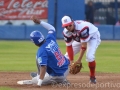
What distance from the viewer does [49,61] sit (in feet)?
30.5

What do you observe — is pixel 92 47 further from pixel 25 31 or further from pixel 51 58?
pixel 25 31

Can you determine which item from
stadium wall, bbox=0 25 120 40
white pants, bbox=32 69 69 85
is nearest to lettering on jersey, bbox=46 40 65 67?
white pants, bbox=32 69 69 85

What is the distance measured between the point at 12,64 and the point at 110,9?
14.8m

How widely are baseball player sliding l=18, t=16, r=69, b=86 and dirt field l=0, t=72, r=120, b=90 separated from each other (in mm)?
185

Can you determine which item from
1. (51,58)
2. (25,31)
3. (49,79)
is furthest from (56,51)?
(25,31)

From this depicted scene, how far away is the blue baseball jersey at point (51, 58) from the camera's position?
911 cm

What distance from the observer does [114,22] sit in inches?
1125

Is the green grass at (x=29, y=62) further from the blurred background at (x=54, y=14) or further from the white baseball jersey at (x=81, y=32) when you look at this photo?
the blurred background at (x=54, y=14)

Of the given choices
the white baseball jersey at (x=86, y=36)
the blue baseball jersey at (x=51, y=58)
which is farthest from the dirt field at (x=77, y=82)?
the white baseball jersey at (x=86, y=36)

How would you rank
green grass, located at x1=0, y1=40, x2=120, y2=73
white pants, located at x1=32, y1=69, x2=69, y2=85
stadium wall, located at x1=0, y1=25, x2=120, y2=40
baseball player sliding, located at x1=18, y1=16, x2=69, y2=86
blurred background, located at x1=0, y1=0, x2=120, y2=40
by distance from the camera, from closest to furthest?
baseball player sliding, located at x1=18, y1=16, x2=69, y2=86 → white pants, located at x1=32, y1=69, x2=69, y2=85 → green grass, located at x1=0, y1=40, x2=120, y2=73 → stadium wall, located at x1=0, y1=25, x2=120, y2=40 → blurred background, located at x1=0, y1=0, x2=120, y2=40

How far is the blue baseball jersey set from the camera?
9.11 m

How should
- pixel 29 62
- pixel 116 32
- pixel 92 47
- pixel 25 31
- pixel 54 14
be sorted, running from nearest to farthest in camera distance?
pixel 92 47 < pixel 29 62 < pixel 25 31 < pixel 116 32 < pixel 54 14

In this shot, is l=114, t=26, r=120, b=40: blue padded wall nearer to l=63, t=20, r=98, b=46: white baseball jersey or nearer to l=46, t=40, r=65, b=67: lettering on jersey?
l=63, t=20, r=98, b=46: white baseball jersey

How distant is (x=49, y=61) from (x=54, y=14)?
1823 centimetres
